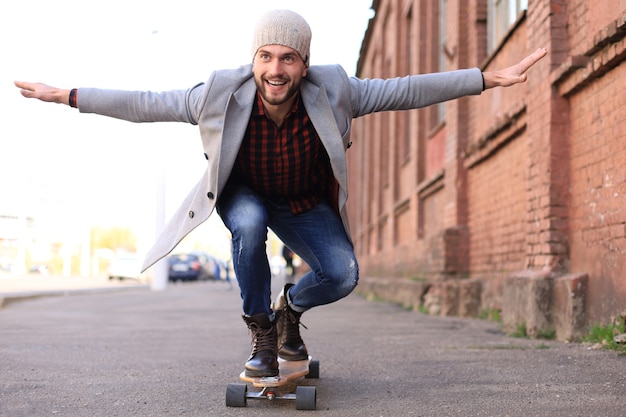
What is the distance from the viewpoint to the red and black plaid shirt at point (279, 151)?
3.51 m

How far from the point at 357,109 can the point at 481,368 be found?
191 centimetres

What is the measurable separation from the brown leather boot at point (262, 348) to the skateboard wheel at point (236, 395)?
0.09 meters

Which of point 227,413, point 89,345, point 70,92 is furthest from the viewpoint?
point 89,345

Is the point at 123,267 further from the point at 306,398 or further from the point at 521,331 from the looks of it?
the point at 306,398

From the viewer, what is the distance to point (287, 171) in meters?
3.56

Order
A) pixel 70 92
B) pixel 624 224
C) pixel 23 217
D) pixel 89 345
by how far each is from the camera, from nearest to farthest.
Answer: pixel 70 92, pixel 624 224, pixel 89 345, pixel 23 217

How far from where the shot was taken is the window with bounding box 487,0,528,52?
28.5 feet

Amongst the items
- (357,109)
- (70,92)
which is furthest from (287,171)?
(70,92)

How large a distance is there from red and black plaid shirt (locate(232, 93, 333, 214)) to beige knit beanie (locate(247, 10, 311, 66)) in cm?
27

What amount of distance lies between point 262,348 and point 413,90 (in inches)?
56.1

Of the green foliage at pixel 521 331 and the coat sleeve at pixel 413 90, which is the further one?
the green foliage at pixel 521 331

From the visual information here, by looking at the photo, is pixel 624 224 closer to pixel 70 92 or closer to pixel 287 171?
pixel 287 171

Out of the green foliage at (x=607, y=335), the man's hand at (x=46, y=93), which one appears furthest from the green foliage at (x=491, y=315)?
the man's hand at (x=46, y=93)

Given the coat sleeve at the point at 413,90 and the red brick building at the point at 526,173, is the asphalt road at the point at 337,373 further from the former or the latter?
the coat sleeve at the point at 413,90
